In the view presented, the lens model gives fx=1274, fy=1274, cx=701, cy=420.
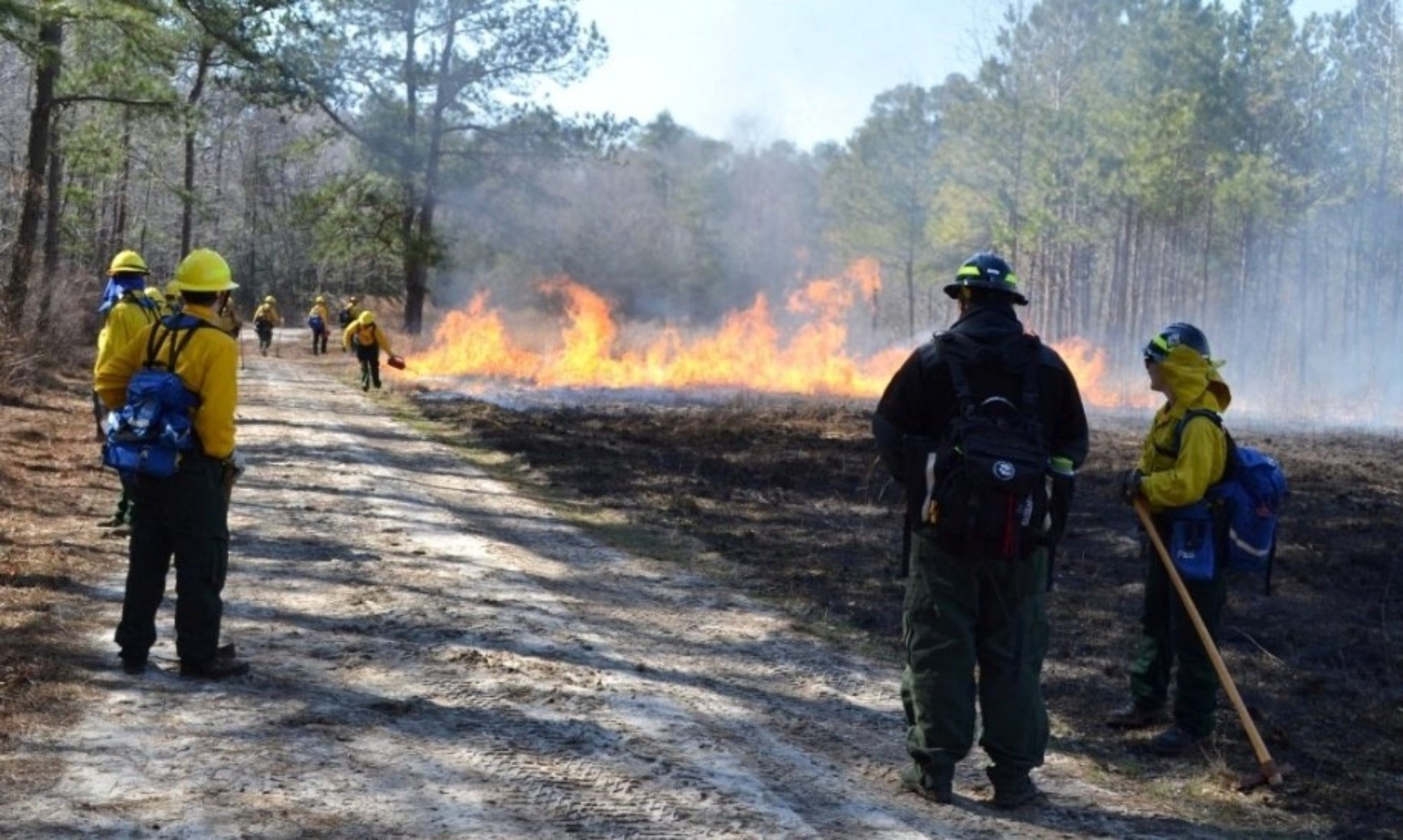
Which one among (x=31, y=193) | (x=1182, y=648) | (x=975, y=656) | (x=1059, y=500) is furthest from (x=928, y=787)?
(x=31, y=193)

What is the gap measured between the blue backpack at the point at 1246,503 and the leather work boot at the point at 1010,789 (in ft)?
5.69

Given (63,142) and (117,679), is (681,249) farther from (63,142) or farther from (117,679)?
(117,679)

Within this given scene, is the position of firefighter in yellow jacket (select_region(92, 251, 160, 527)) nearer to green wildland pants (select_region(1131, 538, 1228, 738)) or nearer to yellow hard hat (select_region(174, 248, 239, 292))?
yellow hard hat (select_region(174, 248, 239, 292))

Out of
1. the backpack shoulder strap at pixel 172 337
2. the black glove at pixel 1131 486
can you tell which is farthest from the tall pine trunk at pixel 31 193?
the black glove at pixel 1131 486

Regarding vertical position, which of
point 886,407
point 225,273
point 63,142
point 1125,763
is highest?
point 63,142

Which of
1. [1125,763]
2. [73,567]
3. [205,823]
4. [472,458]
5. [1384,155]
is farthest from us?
[1384,155]

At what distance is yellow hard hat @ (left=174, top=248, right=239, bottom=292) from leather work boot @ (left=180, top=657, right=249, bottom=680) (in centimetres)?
176

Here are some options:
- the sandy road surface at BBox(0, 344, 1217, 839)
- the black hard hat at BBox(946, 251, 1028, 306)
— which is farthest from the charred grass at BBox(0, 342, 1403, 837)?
the black hard hat at BBox(946, 251, 1028, 306)

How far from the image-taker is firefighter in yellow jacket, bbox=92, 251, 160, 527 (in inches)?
349

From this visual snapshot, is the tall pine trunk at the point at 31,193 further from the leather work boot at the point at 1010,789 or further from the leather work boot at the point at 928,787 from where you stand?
the leather work boot at the point at 1010,789

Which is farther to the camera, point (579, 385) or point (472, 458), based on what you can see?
point (579, 385)

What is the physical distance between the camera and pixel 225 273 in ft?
20.4

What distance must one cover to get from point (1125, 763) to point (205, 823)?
3.91 meters

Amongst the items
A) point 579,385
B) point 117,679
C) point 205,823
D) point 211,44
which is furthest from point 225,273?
point 579,385
